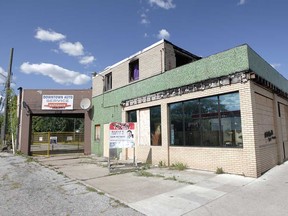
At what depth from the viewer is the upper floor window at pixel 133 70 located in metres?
15.4

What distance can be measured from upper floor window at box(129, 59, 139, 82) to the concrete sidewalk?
24.5ft

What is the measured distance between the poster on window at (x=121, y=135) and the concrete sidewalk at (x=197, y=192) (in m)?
1.77

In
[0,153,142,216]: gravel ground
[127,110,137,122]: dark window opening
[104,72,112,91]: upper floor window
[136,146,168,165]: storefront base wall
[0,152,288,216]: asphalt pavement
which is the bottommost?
[0,153,142,216]: gravel ground

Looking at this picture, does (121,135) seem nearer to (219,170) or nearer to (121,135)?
(121,135)

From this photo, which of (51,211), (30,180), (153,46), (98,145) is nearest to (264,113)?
(153,46)

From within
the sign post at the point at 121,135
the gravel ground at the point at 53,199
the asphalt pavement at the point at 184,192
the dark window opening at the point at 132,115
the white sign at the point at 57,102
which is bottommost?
the gravel ground at the point at 53,199

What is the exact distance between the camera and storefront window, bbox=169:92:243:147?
926cm

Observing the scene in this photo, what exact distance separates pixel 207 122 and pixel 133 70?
7496mm

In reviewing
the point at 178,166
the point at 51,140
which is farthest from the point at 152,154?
the point at 51,140

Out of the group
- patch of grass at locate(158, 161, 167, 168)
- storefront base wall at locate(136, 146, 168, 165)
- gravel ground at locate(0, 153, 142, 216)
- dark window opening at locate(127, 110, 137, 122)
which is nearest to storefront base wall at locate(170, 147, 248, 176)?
patch of grass at locate(158, 161, 167, 168)

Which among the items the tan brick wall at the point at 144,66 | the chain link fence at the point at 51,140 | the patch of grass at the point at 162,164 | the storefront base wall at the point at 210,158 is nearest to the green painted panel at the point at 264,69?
the storefront base wall at the point at 210,158

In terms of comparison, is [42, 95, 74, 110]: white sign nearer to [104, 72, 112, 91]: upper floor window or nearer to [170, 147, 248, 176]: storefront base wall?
[104, 72, 112, 91]: upper floor window

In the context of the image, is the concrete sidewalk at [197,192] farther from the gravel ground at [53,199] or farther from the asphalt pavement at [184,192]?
the gravel ground at [53,199]

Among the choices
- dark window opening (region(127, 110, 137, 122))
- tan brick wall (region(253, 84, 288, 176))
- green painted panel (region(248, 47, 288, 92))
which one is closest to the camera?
tan brick wall (region(253, 84, 288, 176))
